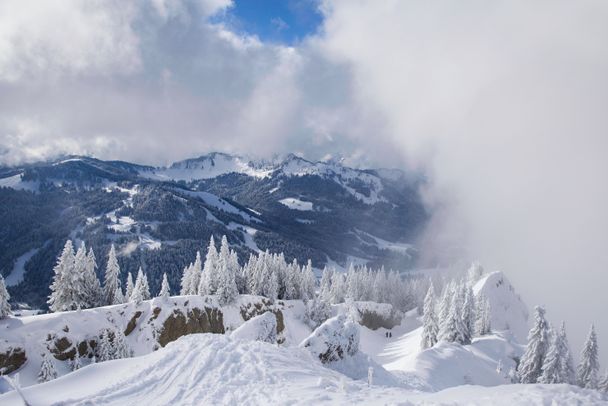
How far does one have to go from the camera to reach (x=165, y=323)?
54812mm

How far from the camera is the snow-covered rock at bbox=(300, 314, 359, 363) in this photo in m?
30.7

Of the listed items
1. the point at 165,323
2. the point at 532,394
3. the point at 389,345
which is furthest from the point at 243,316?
the point at 532,394

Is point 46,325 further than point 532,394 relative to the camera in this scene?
Yes

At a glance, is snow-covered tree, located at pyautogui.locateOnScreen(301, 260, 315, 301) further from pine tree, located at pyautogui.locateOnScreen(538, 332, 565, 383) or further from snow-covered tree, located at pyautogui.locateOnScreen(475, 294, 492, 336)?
pine tree, located at pyautogui.locateOnScreen(538, 332, 565, 383)

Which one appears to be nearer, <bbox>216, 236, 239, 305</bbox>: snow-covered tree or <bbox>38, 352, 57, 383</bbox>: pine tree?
<bbox>38, 352, 57, 383</bbox>: pine tree

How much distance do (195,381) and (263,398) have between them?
4.04m

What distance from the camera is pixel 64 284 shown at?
176ft

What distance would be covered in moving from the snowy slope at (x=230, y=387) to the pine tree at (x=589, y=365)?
45322mm

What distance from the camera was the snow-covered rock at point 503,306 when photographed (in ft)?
303

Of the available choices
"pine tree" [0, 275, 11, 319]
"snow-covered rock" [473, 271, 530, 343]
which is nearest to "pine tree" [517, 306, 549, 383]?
"snow-covered rock" [473, 271, 530, 343]

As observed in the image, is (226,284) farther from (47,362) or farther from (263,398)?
(263,398)

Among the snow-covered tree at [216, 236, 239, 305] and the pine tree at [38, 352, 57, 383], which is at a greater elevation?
the snow-covered tree at [216, 236, 239, 305]

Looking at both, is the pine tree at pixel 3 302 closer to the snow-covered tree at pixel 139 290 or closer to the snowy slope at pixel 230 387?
the snow-covered tree at pixel 139 290

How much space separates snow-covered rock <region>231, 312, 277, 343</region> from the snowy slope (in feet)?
31.9
